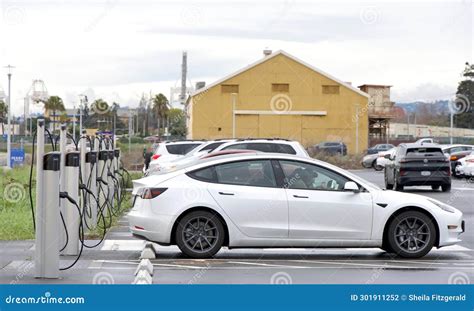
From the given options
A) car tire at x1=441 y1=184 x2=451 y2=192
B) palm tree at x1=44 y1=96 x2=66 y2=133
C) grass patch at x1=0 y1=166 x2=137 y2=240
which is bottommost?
grass patch at x1=0 y1=166 x2=137 y2=240

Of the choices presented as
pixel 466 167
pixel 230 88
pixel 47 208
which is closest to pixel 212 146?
pixel 47 208

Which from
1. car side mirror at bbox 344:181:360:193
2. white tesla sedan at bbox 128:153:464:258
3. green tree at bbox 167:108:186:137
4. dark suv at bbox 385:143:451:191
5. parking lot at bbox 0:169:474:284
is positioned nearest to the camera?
parking lot at bbox 0:169:474:284

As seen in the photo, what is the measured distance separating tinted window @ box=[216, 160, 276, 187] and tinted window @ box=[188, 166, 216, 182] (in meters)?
0.09

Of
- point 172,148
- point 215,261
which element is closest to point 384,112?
point 172,148

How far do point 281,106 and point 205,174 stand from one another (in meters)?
59.1

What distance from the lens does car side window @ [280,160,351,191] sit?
13.0 m

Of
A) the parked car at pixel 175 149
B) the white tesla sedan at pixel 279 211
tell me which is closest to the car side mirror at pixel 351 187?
the white tesla sedan at pixel 279 211

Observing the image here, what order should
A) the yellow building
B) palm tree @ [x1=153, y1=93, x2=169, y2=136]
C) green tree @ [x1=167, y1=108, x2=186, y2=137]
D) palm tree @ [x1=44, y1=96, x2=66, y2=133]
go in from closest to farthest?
1. palm tree @ [x1=44, y1=96, x2=66, y2=133]
2. the yellow building
3. green tree @ [x1=167, y1=108, x2=186, y2=137]
4. palm tree @ [x1=153, y1=93, x2=169, y2=136]

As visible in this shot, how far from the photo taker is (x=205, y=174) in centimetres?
1310

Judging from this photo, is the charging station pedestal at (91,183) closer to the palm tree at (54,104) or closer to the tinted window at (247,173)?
the tinted window at (247,173)

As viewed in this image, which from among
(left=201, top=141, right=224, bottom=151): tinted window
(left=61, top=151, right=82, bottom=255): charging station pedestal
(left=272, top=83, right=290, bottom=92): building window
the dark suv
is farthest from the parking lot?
(left=272, top=83, right=290, bottom=92): building window

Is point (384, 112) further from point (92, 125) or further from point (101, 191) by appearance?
point (101, 191)

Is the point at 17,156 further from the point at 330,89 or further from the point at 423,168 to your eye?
the point at 330,89

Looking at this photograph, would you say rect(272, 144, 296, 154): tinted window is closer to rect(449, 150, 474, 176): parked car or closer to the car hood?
the car hood
